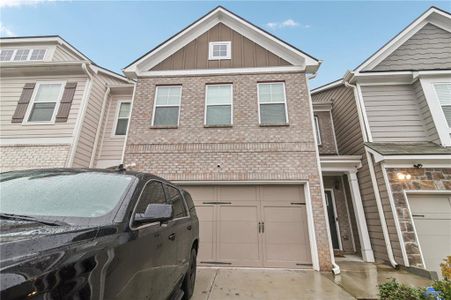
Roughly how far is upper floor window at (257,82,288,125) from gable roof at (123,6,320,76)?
125cm

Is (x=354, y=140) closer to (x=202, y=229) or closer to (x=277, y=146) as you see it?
(x=277, y=146)

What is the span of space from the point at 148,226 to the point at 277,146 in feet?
17.4

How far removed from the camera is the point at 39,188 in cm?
189

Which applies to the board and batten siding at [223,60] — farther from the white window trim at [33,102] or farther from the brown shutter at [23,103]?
the brown shutter at [23,103]

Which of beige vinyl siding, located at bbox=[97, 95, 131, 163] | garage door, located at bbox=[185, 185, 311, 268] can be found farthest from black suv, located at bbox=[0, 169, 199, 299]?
beige vinyl siding, located at bbox=[97, 95, 131, 163]

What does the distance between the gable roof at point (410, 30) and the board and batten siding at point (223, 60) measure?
12.4 feet

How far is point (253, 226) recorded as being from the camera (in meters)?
6.00

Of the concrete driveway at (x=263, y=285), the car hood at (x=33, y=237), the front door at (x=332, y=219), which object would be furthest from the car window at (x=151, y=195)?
the front door at (x=332, y=219)

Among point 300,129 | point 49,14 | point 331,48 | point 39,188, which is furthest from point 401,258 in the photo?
point 49,14

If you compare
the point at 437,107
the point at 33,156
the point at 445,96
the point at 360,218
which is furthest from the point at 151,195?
the point at 445,96

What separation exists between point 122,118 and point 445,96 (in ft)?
41.6

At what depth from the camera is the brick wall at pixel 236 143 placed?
634 centimetres

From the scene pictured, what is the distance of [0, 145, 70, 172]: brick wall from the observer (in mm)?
7125

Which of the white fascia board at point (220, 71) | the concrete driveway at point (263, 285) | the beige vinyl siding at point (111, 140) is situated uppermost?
the white fascia board at point (220, 71)
